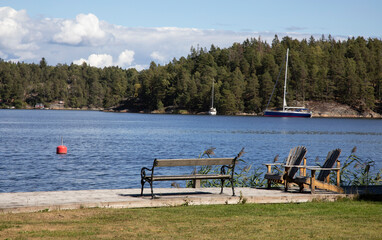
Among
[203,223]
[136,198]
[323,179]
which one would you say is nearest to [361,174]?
[323,179]

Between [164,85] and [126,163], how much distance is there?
159 m

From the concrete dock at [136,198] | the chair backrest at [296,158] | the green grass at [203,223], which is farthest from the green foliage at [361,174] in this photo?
the green grass at [203,223]

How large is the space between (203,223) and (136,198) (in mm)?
3096

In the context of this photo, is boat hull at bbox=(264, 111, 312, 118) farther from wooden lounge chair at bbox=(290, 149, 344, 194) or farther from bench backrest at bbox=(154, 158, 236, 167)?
A: bench backrest at bbox=(154, 158, 236, 167)

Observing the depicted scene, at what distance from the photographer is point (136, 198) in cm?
1256

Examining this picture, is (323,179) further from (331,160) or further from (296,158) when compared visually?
(296,158)

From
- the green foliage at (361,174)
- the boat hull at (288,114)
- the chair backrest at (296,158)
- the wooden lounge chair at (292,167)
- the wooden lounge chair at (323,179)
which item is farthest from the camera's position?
the boat hull at (288,114)

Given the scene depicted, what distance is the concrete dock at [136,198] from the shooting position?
11.2 meters

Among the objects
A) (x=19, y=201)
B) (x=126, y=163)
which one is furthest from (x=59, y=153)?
(x=19, y=201)

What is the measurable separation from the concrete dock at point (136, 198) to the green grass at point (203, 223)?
1.53ft

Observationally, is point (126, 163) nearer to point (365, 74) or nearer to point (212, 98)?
point (212, 98)

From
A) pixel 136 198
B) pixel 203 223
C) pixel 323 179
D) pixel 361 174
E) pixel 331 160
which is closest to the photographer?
pixel 203 223

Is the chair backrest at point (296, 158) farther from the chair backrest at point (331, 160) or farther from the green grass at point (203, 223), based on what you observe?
the green grass at point (203, 223)

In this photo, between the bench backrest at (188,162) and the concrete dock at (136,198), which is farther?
the bench backrest at (188,162)
